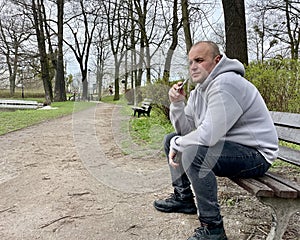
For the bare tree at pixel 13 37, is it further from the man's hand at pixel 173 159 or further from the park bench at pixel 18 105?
the man's hand at pixel 173 159

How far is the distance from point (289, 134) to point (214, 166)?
97cm

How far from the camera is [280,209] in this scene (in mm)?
1650

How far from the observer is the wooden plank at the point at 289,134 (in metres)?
2.35

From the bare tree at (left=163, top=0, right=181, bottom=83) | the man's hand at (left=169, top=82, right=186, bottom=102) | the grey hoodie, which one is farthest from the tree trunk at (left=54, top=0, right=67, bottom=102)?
the grey hoodie

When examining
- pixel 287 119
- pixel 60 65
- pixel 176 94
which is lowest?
pixel 287 119

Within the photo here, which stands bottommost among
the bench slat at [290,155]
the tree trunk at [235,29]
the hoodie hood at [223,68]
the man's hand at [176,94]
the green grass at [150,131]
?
the green grass at [150,131]

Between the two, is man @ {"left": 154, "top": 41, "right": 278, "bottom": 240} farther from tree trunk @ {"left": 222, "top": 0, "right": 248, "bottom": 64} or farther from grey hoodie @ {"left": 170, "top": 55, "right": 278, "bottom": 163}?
tree trunk @ {"left": 222, "top": 0, "right": 248, "bottom": 64}

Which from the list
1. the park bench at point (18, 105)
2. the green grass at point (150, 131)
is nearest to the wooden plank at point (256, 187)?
the green grass at point (150, 131)

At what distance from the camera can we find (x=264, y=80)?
4387 millimetres

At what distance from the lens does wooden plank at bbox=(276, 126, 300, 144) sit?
235cm

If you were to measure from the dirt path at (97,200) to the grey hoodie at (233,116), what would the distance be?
2.08 feet

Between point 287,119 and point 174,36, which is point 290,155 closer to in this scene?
point 287,119

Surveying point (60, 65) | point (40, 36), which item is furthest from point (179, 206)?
point (60, 65)

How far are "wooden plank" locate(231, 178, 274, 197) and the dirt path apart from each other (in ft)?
1.53
